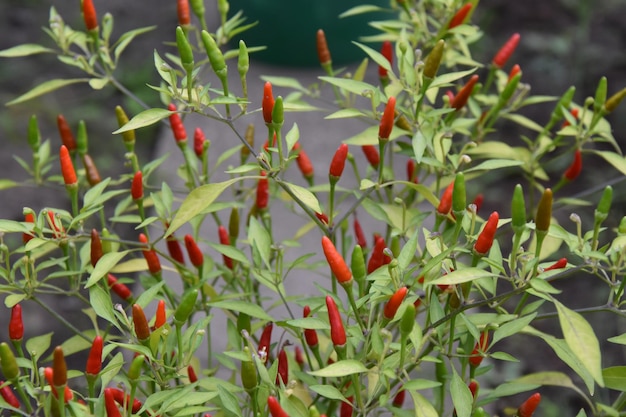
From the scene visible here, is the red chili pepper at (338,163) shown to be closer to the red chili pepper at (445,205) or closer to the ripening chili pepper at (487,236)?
the red chili pepper at (445,205)

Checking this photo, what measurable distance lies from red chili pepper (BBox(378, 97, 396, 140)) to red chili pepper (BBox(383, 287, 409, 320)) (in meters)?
0.27

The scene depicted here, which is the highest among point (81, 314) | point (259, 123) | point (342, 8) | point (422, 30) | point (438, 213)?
point (422, 30)

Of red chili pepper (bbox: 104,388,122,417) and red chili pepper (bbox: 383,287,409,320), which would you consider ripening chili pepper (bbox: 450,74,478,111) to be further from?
red chili pepper (bbox: 104,388,122,417)

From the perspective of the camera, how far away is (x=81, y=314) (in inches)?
117

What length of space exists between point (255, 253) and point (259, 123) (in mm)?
2423

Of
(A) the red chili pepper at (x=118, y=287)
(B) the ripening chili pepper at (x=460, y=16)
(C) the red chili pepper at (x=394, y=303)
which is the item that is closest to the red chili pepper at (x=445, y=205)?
(C) the red chili pepper at (x=394, y=303)

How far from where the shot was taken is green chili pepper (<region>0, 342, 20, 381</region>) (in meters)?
1.09

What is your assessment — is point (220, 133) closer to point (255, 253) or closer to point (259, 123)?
point (259, 123)

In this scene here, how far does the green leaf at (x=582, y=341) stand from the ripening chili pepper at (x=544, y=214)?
10 centimetres

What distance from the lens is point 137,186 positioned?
1.45m

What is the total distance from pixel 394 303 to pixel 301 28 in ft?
10.2

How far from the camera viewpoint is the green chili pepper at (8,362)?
109cm

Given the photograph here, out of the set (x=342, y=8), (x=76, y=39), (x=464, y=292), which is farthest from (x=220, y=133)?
(x=464, y=292)

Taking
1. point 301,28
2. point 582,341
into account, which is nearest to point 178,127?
point 582,341
